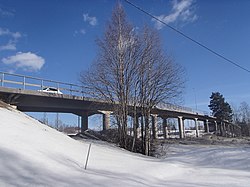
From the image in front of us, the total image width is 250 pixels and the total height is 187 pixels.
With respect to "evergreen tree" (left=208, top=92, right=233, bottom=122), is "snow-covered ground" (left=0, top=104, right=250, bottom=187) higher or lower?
lower

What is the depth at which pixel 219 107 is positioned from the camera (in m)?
96.1

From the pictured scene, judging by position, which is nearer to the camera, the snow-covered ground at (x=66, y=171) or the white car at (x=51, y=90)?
the snow-covered ground at (x=66, y=171)

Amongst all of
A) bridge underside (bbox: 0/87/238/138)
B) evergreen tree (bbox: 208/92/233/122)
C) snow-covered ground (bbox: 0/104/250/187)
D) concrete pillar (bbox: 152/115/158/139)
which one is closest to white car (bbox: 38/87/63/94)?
bridge underside (bbox: 0/87/238/138)

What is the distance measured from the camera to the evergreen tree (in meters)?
93.8

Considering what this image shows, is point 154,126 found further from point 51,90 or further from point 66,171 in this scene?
point 66,171

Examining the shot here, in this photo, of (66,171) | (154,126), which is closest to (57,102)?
(154,126)

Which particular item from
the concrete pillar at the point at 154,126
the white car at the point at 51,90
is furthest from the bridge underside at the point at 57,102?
the white car at the point at 51,90

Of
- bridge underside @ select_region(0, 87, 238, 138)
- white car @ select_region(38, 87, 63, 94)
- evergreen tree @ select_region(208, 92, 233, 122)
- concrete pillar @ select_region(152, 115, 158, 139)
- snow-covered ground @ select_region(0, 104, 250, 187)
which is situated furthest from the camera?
evergreen tree @ select_region(208, 92, 233, 122)

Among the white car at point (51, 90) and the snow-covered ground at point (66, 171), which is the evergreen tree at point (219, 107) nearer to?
the white car at point (51, 90)

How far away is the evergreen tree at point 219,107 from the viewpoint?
9381 cm

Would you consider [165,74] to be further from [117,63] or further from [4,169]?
[4,169]

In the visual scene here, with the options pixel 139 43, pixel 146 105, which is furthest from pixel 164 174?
pixel 139 43

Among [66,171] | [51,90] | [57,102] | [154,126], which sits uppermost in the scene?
[51,90]

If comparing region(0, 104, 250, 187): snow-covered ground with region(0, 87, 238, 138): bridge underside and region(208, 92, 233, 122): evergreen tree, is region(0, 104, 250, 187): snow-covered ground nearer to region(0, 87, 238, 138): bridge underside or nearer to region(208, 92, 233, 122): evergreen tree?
region(0, 87, 238, 138): bridge underside
